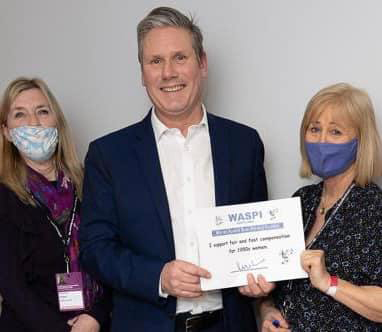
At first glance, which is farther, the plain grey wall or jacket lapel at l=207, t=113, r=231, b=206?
the plain grey wall

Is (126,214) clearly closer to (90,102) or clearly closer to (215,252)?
(215,252)

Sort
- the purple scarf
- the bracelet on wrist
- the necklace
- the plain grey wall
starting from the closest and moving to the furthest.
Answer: the bracelet on wrist, the necklace, the plain grey wall, the purple scarf

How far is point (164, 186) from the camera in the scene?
1.95m

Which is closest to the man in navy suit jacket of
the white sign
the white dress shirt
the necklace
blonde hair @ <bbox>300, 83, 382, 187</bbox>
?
the white dress shirt

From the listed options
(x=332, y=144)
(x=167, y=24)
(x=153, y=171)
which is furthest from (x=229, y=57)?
(x=332, y=144)

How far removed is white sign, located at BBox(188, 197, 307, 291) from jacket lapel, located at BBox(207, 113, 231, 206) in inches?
8.0

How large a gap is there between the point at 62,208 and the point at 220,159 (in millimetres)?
661

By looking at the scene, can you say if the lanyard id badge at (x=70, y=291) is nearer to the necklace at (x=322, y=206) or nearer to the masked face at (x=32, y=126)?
the masked face at (x=32, y=126)

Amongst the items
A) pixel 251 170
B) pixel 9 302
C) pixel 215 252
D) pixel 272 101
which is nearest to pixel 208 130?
pixel 251 170

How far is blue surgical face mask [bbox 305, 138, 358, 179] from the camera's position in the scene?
1756 millimetres
